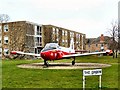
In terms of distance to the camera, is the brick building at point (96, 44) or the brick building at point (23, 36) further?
the brick building at point (96, 44)

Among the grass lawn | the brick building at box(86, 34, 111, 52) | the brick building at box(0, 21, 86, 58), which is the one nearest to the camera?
the grass lawn

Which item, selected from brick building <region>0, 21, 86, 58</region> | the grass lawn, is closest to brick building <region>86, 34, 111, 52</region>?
brick building <region>0, 21, 86, 58</region>

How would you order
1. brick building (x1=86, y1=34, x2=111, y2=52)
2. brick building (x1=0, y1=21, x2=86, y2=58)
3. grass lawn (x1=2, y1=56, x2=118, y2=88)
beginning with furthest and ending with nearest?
1. brick building (x1=86, y1=34, x2=111, y2=52)
2. brick building (x1=0, y1=21, x2=86, y2=58)
3. grass lawn (x1=2, y1=56, x2=118, y2=88)

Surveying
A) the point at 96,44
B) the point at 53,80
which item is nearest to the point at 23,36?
the point at 53,80

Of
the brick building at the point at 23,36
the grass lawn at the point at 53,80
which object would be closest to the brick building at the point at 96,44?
the brick building at the point at 23,36

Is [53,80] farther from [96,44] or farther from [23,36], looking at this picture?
[96,44]

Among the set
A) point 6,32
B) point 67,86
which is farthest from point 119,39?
point 67,86

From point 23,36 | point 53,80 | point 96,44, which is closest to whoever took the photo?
point 53,80

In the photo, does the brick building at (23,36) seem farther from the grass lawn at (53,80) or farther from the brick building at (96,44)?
the brick building at (96,44)

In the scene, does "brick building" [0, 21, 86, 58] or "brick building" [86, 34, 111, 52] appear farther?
"brick building" [86, 34, 111, 52]

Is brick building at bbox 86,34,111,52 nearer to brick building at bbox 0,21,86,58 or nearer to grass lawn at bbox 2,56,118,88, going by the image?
brick building at bbox 0,21,86,58

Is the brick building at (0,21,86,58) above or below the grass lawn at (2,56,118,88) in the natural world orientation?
above

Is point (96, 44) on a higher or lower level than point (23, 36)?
lower

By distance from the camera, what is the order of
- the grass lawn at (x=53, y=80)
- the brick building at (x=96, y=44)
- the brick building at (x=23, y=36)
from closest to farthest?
the grass lawn at (x=53, y=80), the brick building at (x=23, y=36), the brick building at (x=96, y=44)
